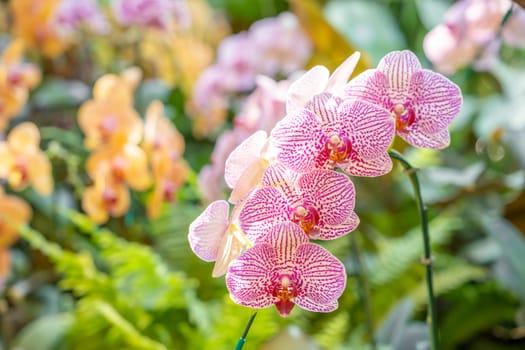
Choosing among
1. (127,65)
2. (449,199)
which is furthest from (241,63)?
(449,199)

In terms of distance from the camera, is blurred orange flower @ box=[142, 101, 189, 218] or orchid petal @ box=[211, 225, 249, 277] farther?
blurred orange flower @ box=[142, 101, 189, 218]

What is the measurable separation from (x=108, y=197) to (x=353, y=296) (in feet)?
0.95

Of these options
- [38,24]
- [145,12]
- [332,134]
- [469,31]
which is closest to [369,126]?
[332,134]

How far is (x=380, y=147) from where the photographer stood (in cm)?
31

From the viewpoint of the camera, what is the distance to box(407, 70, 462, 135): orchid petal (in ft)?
1.08

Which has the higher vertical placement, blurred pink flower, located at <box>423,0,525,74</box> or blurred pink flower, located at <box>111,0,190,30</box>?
blurred pink flower, located at <box>423,0,525,74</box>

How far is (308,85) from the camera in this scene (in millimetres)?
335

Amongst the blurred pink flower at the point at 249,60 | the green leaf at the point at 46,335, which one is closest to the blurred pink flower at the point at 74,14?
the blurred pink flower at the point at 249,60

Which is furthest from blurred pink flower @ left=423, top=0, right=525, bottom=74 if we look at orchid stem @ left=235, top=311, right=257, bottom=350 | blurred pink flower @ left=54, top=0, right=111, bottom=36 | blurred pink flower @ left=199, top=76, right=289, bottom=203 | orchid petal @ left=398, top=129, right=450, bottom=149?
blurred pink flower @ left=54, top=0, right=111, bottom=36

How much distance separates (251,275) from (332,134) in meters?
0.08

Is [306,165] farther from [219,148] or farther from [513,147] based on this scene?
[513,147]

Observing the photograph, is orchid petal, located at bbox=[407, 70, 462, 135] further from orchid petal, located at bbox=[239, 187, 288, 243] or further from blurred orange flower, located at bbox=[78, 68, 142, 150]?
blurred orange flower, located at bbox=[78, 68, 142, 150]

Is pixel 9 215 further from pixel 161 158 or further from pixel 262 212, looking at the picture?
pixel 262 212

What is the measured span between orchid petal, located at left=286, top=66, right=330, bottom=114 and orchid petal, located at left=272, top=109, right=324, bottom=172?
23 millimetres
